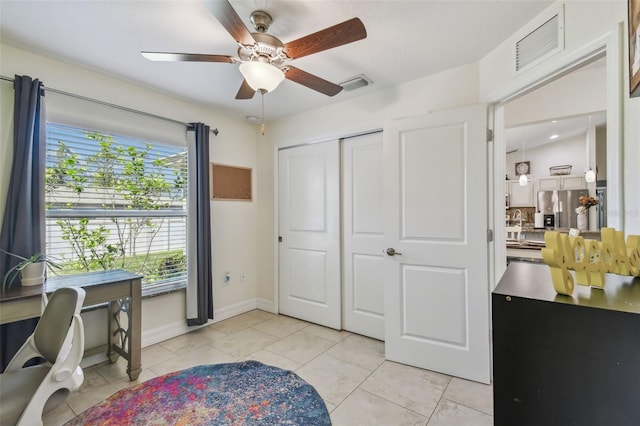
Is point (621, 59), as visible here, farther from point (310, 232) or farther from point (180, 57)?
point (310, 232)

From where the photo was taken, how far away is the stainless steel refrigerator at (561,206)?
238 inches

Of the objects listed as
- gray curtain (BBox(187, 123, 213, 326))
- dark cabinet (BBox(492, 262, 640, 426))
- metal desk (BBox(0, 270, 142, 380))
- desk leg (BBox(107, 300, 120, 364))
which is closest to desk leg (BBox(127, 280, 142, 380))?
metal desk (BBox(0, 270, 142, 380))

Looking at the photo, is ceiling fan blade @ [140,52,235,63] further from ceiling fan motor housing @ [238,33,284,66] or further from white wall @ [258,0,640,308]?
white wall @ [258,0,640,308]

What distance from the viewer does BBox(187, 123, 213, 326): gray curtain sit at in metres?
2.94

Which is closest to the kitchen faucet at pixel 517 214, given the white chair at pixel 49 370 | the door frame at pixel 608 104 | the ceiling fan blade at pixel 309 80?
the door frame at pixel 608 104

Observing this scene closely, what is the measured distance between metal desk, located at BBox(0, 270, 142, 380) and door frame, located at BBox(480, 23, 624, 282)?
9.18 ft

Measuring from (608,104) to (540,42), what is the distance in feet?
2.19

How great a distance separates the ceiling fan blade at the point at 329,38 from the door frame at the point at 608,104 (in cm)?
116

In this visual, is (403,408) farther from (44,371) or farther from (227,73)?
(227,73)

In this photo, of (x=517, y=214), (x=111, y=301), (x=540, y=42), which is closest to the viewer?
(x=540, y=42)

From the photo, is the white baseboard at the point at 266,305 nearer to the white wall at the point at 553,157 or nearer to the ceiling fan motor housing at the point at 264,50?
the ceiling fan motor housing at the point at 264,50

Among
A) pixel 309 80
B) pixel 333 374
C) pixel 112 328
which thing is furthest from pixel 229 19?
pixel 112 328

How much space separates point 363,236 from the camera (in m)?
2.95

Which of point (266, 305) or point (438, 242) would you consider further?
point (266, 305)
